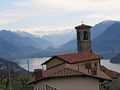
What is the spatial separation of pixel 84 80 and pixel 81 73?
0.80 metres

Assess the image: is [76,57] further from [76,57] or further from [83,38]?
[83,38]

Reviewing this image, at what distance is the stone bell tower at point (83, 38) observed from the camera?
54.5m

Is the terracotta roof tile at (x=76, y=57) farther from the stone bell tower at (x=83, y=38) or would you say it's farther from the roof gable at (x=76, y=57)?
the stone bell tower at (x=83, y=38)

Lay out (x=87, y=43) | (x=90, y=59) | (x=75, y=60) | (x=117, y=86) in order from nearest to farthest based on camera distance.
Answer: (x=117, y=86)
(x=75, y=60)
(x=90, y=59)
(x=87, y=43)

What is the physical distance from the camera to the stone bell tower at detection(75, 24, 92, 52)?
2146 inches

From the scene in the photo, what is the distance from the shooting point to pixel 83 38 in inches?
2159

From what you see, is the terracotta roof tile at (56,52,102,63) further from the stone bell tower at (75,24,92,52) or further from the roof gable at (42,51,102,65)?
the stone bell tower at (75,24,92,52)

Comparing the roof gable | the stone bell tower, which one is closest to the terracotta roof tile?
the roof gable

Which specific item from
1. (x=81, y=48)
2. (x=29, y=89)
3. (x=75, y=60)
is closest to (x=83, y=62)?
(x=75, y=60)

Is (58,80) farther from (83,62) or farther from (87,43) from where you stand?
(87,43)

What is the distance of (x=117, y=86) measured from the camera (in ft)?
84.6

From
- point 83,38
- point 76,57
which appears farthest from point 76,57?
point 83,38

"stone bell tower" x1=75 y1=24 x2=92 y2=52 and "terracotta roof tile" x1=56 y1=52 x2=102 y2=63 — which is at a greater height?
"stone bell tower" x1=75 y1=24 x2=92 y2=52

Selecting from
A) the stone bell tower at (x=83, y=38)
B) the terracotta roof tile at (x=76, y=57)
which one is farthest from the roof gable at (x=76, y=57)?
the stone bell tower at (x=83, y=38)
